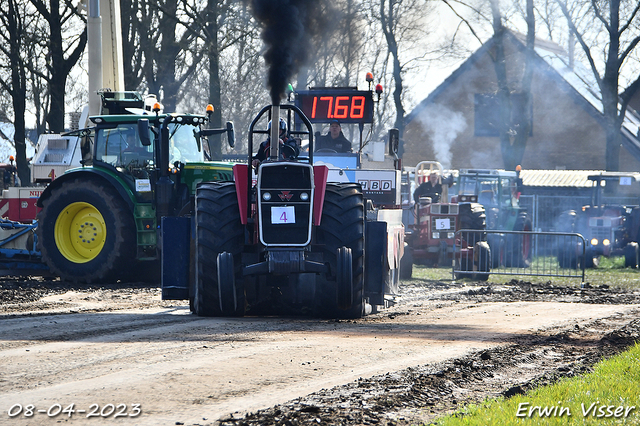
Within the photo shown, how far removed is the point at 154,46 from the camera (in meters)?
28.1

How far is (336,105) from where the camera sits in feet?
47.2

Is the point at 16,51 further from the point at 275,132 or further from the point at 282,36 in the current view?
the point at 275,132

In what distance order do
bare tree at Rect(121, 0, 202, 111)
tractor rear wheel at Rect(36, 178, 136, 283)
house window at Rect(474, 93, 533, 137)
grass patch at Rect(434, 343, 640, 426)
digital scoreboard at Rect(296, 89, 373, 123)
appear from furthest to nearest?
1. house window at Rect(474, 93, 533, 137)
2. bare tree at Rect(121, 0, 202, 111)
3. digital scoreboard at Rect(296, 89, 373, 123)
4. tractor rear wheel at Rect(36, 178, 136, 283)
5. grass patch at Rect(434, 343, 640, 426)

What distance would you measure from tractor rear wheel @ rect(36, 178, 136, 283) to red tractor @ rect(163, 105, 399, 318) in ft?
15.8

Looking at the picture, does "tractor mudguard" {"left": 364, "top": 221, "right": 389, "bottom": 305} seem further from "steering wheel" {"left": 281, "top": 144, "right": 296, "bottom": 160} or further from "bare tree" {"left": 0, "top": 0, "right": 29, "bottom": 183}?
"bare tree" {"left": 0, "top": 0, "right": 29, "bottom": 183}

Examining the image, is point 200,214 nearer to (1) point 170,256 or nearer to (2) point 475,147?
(1) point 170,256

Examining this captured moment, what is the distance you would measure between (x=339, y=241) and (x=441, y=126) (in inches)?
1446

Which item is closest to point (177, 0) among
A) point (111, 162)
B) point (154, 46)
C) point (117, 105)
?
point (154, 46)

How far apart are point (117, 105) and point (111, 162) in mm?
2447

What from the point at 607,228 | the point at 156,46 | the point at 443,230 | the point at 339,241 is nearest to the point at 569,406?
the point at 339,241

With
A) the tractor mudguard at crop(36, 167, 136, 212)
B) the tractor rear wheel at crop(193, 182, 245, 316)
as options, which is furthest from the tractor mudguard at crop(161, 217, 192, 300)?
the tractor mudguard at crop(36, 167, 136, 212)

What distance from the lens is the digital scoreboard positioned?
14.3 metres

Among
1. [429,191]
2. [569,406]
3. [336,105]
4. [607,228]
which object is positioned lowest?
[569,406]

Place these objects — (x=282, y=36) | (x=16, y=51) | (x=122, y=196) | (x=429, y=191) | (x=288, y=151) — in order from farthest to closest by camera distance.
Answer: (x=16, y=51)
(x=429, y=191)
(x=122, y=196)
(x=288, y=151)
(x=282, y=36)
